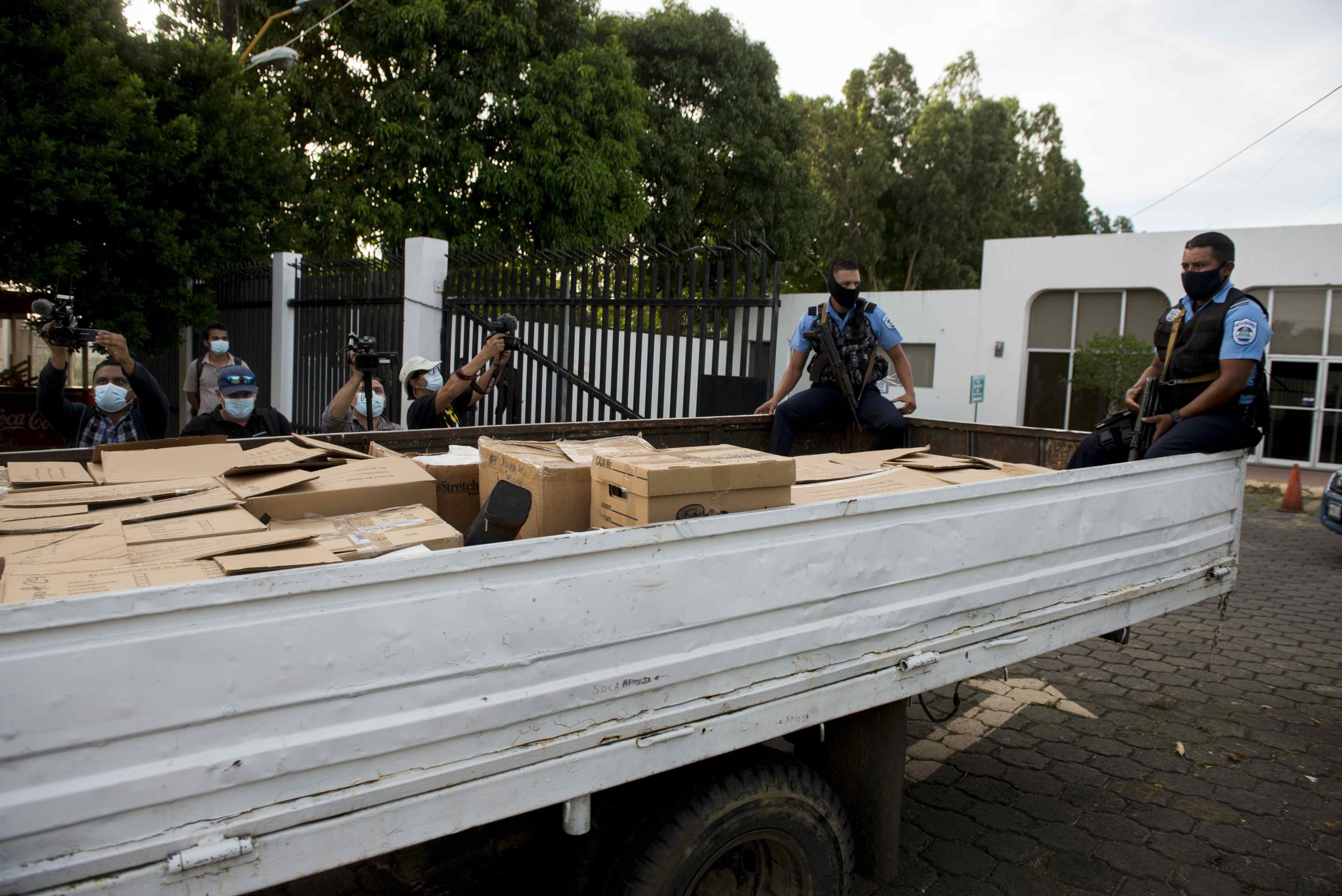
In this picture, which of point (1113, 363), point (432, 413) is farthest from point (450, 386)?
point (1113, 363)

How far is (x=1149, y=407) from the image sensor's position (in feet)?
14.1

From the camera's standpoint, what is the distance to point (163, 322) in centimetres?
989

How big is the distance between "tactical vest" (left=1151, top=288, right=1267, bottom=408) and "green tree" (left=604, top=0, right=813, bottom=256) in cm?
1846

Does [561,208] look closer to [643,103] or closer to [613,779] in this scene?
[643,103]

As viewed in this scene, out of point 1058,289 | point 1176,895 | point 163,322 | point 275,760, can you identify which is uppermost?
point 1058,289

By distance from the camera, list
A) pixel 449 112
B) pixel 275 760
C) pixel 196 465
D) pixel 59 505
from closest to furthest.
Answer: pixel 275 760
pixel 59 505
pixel 196 465
pixel 449 112

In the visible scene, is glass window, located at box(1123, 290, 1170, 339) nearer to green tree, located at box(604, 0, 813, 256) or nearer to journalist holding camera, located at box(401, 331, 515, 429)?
green tree, located at box(604, 0, 813, 256)

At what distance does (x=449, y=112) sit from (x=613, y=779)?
1639 centimetres

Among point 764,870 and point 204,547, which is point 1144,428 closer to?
point 764,870

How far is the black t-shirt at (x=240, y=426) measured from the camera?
187 inches

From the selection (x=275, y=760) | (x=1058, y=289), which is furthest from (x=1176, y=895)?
(x=1058, y=289)

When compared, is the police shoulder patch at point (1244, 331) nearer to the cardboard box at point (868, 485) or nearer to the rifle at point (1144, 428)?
the rifle at point (1144, 428)

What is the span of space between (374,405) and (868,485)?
145 inches

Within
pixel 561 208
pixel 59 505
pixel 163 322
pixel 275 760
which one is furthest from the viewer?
pixel 561 208
